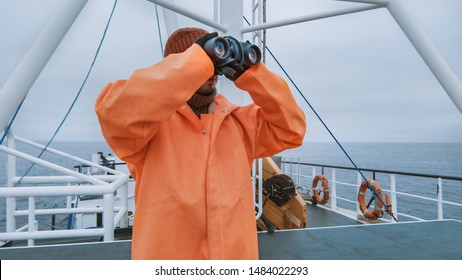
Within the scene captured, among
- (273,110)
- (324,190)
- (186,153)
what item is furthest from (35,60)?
(324,190)

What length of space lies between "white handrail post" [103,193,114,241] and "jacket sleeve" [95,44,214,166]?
1.66 metres

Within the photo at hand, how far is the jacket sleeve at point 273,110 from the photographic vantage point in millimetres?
1203

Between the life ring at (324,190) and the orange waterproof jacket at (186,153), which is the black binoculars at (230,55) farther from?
the life ring at (324,190)

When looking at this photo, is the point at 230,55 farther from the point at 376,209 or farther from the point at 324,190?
the point at 324,190

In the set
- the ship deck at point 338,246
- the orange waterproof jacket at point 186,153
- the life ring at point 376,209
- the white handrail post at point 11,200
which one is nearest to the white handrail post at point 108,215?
the ship deck at point 338,246

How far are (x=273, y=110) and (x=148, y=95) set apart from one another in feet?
1.68

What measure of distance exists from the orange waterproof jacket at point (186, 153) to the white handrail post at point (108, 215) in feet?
4.75

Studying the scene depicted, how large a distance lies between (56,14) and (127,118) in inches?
24.1

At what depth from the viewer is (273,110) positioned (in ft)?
4.08

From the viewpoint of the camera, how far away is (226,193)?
117 centimetres

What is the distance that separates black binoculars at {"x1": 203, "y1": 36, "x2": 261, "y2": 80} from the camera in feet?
3.52

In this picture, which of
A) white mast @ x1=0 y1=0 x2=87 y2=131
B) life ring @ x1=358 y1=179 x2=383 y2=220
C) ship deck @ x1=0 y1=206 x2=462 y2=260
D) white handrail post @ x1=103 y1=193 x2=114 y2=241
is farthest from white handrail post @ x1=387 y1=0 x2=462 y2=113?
life ring @ x1=358 y1=179 x2=383 y2=220
